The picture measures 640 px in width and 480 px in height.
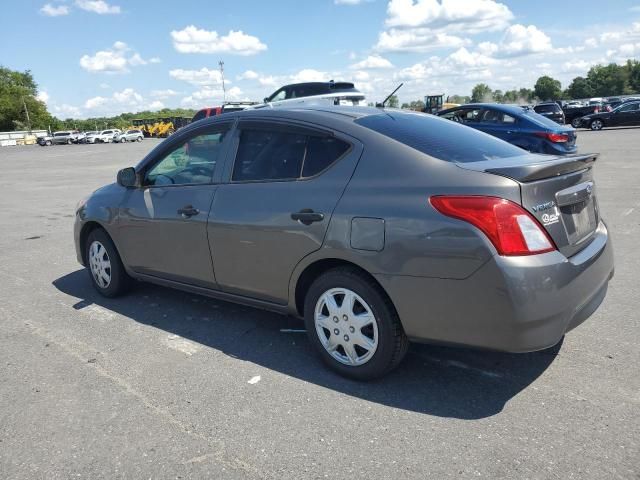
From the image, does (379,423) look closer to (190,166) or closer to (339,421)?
(339,421)

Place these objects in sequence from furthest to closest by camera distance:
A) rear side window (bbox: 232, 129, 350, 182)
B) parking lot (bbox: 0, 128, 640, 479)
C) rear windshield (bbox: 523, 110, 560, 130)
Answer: rear windshield (bbox: 523, 110, 560, 130), rear side window (bbox: 232, 129, 350, 182), parking lot (bbox: 0, 128, 640, 479)

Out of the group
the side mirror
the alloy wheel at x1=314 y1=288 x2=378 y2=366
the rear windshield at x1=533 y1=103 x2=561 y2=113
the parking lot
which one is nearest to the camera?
the parking lot

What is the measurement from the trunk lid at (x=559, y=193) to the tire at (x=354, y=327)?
0.93 m

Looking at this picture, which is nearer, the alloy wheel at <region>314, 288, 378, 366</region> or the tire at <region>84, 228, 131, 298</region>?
the alloy wheel at <region>314, 288, 378, 366</region>

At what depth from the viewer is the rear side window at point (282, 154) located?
344 cm

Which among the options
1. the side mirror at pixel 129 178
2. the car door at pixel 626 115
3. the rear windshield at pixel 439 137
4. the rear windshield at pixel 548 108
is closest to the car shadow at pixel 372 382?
the side mirror at pixel 129 178

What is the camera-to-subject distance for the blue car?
11789mm

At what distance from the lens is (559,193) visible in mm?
2975

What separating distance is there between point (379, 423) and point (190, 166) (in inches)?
99.6

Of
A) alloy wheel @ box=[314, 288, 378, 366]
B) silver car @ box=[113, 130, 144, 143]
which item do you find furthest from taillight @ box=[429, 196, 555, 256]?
silver car @ box=[113, 130, 144, 143]

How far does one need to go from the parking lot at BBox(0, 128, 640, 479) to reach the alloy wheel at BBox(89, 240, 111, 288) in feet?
1.37

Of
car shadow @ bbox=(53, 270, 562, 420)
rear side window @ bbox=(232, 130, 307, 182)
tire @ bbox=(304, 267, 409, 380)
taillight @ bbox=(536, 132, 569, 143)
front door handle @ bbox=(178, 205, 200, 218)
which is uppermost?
rear side window @ bbox=(232, 130, 307, 182)

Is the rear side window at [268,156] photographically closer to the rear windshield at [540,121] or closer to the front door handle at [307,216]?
the front door handle at [307,216]

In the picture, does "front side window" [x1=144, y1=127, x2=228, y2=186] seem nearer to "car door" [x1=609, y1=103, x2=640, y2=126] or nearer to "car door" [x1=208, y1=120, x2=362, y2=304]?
"car door" [x1=208, y1=120, x2=362, y2=304]
